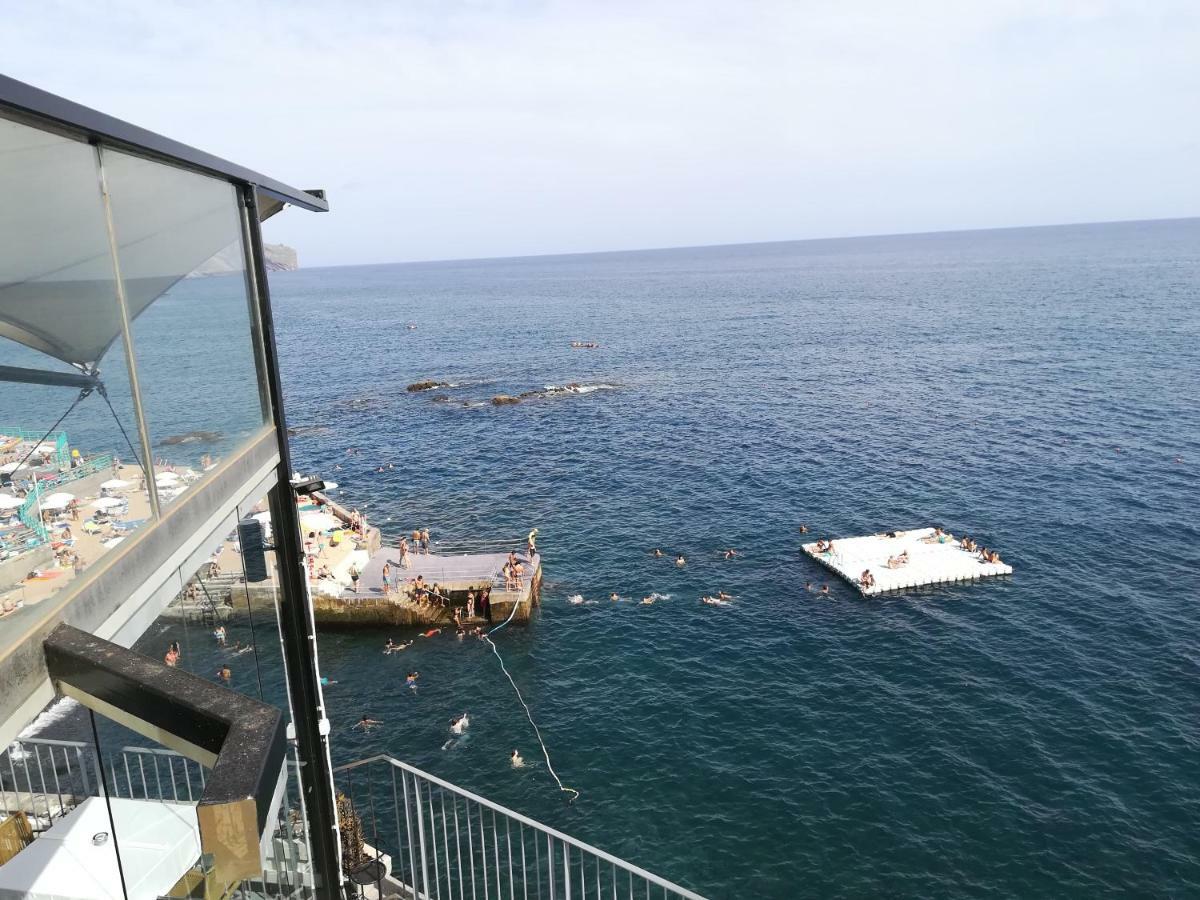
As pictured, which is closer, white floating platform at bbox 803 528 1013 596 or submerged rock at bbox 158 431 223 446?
submerged rock at bbox 158 431 223 446

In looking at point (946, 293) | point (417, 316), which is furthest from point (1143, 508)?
point (417, 316)

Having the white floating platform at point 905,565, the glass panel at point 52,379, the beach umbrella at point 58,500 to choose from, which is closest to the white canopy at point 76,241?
the glass panel at point 52,379

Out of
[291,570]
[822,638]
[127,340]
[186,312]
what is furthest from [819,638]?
[127,340]

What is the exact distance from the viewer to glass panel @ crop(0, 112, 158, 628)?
140 inches

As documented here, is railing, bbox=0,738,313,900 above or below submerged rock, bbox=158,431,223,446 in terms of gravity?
below

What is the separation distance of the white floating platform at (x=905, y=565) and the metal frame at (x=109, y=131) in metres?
35.0

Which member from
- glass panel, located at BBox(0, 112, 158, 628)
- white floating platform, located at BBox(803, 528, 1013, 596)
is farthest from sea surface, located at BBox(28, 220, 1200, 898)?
glass panel, located at BBox(0, 112, 158, 628)

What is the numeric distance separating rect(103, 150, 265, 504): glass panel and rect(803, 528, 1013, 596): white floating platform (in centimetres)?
3420

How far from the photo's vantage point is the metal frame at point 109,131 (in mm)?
3238

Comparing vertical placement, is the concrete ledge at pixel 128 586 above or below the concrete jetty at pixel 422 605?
above

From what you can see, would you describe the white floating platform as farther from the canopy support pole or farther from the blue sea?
the canopy support pole

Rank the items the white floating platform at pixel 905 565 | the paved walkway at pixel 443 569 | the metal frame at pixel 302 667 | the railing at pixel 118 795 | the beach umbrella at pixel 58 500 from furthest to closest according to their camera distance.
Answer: the white floating platform at pixel 905 565 → the paved walkway at pixel 443 569 → the metal frame at pixel 302 667 → the railing at pixel 118 795 → the beach umbrella at pixel 58 500

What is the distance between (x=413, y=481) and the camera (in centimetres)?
5572

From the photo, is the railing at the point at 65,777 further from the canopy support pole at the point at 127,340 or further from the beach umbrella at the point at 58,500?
the beach umbrella at the point at 58,500
